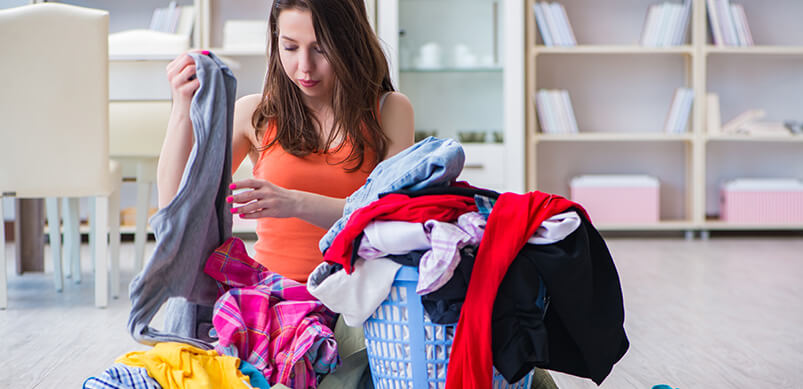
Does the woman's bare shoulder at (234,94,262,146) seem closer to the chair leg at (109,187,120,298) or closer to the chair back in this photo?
the chair back

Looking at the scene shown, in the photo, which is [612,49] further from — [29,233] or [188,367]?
[188,367]

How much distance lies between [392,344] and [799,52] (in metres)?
3.54

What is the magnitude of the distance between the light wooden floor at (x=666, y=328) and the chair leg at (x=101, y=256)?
0.04 m

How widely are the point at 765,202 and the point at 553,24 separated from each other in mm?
1425

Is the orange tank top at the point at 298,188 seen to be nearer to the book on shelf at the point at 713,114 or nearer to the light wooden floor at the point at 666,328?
the light wooden floor at the point at 666,328

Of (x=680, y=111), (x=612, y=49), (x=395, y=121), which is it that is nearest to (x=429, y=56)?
(x=612, y=49)

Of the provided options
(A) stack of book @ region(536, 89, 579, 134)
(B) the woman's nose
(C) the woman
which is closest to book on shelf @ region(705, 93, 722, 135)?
(A) stack of book @ region(536, 89, 579, 134)

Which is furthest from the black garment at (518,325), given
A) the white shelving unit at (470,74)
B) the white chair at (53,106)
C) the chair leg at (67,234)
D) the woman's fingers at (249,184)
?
the white shelving unit at (470,74)

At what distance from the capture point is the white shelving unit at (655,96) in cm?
405

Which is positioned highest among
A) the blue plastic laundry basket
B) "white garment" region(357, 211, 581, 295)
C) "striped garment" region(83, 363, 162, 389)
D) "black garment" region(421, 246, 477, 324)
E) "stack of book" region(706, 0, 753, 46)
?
"stack of book" region(706, 0, 753, 46)

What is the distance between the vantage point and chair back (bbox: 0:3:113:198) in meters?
2.10

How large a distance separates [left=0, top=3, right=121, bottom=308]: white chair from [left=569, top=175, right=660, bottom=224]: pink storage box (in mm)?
2456

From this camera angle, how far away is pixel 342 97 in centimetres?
131

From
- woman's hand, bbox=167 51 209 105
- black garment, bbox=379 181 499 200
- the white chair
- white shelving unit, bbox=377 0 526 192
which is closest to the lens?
black garment, bbox=379 181 499 200
